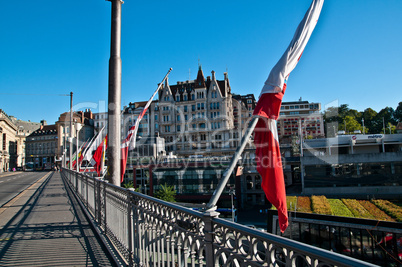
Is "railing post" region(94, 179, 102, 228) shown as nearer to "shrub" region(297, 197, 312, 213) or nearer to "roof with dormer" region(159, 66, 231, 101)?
"shrub" region(297, 197, 312, 213)

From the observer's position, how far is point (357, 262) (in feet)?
4.77

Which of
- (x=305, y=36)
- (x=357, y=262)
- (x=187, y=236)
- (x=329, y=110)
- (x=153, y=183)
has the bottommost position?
(x=153, y=183)

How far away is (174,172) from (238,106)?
40.4 meters

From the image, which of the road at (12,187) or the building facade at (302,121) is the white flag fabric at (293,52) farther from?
the building facade at (302,121)

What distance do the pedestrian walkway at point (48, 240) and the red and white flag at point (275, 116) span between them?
2.96 m

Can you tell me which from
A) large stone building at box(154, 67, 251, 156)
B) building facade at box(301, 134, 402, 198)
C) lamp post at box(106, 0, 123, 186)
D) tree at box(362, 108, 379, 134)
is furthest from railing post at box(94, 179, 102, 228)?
tree at box(362, 108, 379, 134)

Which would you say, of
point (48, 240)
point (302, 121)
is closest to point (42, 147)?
point (302, 121)

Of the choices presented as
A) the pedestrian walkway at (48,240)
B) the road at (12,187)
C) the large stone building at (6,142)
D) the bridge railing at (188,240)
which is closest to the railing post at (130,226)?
the bridge railing at (188,240)

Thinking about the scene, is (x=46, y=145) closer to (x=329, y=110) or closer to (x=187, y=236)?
(x=329, y=110)

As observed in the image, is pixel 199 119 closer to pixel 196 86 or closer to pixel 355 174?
pixel 196 86

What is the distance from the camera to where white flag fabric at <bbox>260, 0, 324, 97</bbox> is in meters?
4.19

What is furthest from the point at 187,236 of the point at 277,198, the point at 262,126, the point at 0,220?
the point at 0,220

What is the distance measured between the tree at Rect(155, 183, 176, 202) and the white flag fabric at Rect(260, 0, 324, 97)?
37.4 m

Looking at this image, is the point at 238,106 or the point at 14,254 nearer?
the point at 14,254
